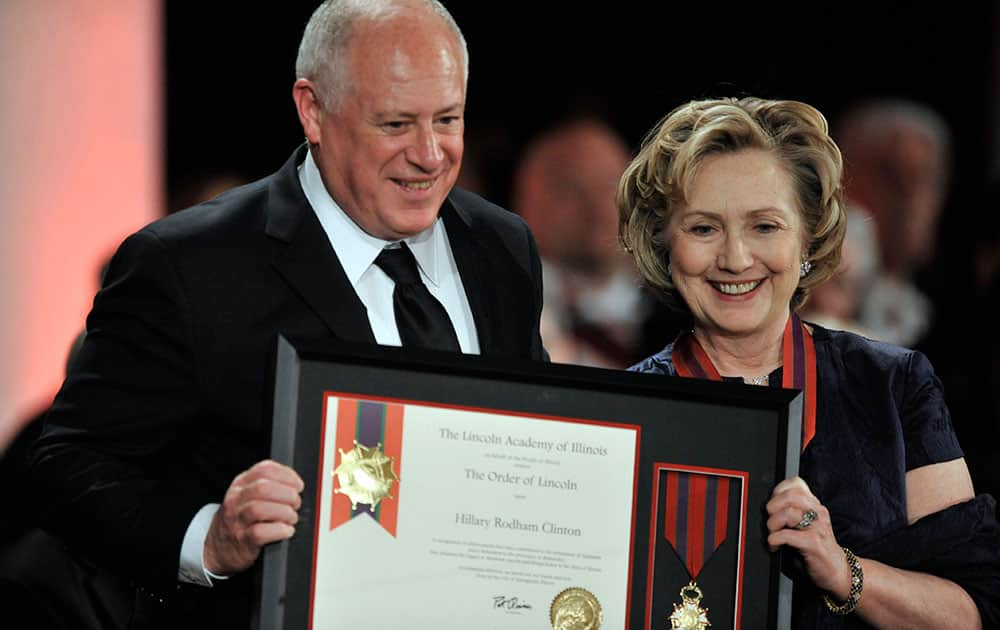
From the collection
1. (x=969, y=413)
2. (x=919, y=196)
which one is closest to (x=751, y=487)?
(x=969, y=413)

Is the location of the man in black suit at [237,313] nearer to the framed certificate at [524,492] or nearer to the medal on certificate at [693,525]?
the framed certificate at [524,492]

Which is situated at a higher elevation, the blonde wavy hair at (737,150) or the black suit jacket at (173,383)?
the blonde wavy hair at (737,150)

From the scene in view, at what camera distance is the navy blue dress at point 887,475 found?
2.33 metres

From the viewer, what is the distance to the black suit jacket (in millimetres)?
2273

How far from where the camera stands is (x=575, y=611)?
219 cm

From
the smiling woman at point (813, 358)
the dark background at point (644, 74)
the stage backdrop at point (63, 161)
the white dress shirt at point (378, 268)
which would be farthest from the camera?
the dark background at point (644, 74)

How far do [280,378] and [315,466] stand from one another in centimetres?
14

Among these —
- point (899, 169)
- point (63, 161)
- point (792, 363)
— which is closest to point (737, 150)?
point (792, 363)

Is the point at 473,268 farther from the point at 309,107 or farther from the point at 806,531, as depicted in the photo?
the point at 806,531

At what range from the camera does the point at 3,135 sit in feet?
16.0

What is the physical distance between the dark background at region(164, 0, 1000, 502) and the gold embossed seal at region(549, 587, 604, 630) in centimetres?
269

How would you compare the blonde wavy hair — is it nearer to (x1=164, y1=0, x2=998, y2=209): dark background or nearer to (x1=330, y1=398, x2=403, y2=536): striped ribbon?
(x1=330, y1=398, x2=403, y2=536): striped ribbon

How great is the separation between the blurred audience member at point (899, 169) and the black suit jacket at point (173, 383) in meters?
3.84

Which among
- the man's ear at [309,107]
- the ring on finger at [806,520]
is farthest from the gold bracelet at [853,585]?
the man's ear at [309,107]
